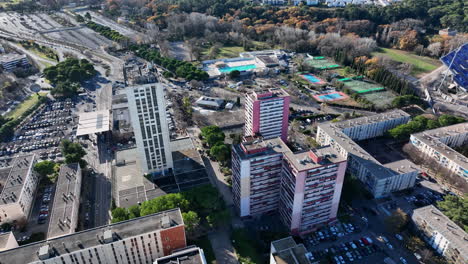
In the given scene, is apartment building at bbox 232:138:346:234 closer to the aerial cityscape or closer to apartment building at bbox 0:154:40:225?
the aerial cityscape

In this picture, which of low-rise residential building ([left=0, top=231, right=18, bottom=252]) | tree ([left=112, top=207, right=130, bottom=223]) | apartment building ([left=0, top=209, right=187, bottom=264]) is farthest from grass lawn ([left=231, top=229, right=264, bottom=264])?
low-rise residential building ([left=0, top=231, right=18, bottom=252])

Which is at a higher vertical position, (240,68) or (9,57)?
(9,57)

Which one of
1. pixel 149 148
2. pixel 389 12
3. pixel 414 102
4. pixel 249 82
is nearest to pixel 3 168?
pixel 149 148

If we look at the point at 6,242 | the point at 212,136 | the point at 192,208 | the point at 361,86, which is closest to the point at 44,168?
the point at 6,242

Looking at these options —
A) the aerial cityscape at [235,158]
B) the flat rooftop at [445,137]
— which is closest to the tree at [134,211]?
the aerial cityscape at [235,158]

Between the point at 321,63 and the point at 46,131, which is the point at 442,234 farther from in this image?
the point at 321,63

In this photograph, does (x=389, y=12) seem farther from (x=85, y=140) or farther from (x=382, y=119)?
(x=85, y=140)

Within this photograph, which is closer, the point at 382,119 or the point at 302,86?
the point at 382,119
